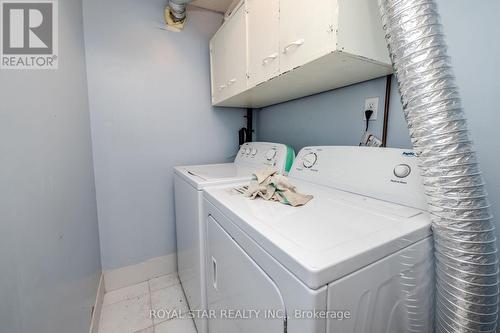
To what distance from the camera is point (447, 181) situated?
67 cm

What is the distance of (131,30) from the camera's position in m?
1.79

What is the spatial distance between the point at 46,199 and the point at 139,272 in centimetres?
141

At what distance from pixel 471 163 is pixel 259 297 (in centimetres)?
77

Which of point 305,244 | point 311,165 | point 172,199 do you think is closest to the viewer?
point 305,244

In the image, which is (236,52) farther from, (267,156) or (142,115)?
(142,115)

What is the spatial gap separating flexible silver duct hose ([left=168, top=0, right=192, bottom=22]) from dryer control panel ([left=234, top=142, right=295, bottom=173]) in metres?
1.25

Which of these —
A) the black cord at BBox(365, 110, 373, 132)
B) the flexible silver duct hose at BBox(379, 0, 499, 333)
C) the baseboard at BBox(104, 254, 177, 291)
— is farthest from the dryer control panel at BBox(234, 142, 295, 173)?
the baseboard at BBox(104, 254, 177, 291)

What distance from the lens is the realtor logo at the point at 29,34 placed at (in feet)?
2.51

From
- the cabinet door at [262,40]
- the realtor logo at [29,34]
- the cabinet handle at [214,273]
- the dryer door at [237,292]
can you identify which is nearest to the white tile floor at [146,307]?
the dryer door at [237,292]

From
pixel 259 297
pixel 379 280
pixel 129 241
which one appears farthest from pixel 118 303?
pixel 379 280

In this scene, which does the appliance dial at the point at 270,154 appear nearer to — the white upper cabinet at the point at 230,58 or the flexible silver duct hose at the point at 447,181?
the white upper cabinet at the point at 230,58

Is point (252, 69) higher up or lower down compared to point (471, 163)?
higher up

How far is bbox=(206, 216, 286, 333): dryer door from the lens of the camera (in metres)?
0.59

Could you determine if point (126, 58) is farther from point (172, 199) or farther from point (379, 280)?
point (379, 280)
